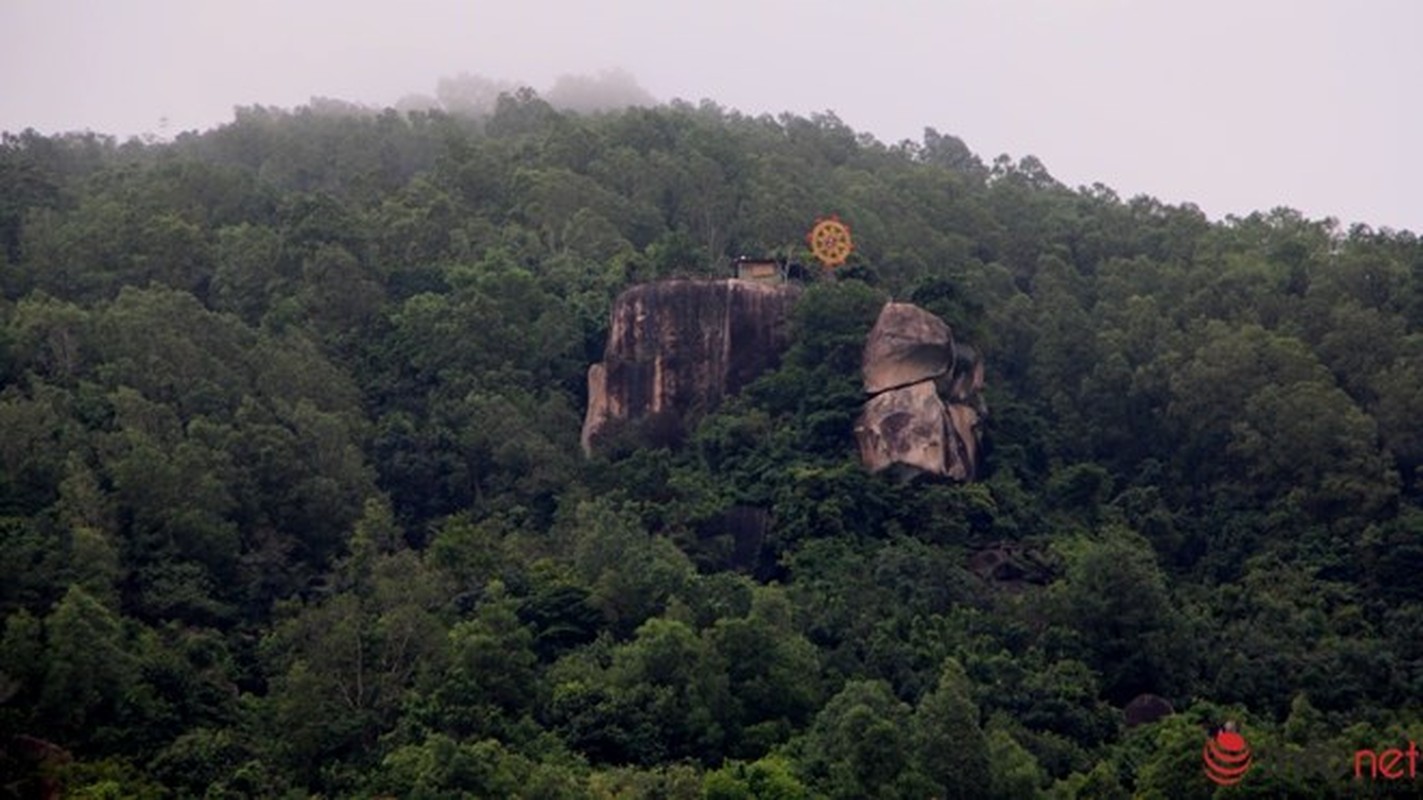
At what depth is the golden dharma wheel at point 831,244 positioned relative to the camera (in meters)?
42.6

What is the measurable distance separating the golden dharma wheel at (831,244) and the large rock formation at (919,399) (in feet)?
9.37

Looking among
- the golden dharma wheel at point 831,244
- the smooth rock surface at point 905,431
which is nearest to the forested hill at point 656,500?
the smooth rock surface at point 905,431

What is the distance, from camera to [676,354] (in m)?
40.3

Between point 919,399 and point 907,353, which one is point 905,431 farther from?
point 907,353

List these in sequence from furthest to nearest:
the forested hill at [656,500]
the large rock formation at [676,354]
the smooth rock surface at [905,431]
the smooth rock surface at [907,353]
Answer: the large rock formation at [676,354]
the smooth rock surface at [907,353]
the smooth rock surface at [905,431]
the forested hill at [656,500]

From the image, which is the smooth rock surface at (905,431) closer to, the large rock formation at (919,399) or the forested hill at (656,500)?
the large rock formation at (919,399)

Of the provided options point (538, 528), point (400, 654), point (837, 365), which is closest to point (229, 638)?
point (400, 654)

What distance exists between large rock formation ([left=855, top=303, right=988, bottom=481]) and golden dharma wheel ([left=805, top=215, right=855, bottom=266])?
2.86 metres

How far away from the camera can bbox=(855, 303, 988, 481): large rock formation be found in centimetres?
3788

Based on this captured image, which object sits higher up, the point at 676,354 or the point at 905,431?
the point at 676,354

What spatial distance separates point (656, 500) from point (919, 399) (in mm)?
4512

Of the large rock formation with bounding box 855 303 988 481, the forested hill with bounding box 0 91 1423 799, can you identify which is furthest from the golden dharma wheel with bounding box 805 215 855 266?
the large rock formation with bounding box 855 303 988 481

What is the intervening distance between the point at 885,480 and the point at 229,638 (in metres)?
10.7

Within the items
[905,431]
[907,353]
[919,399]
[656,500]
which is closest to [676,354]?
[656,500]
